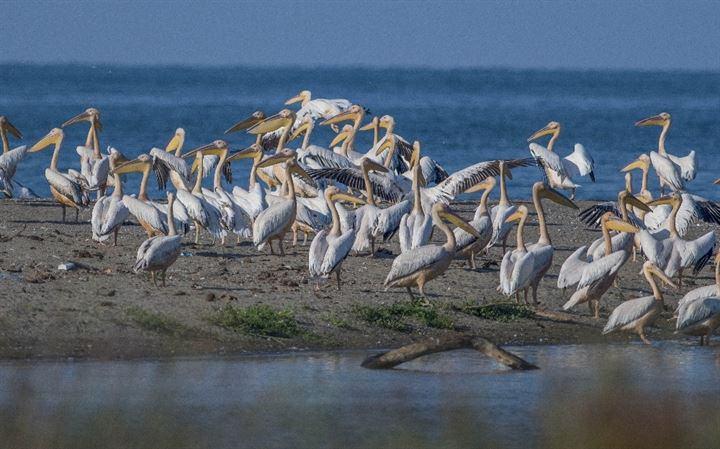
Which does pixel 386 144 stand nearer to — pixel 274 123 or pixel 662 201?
pixel 274 123

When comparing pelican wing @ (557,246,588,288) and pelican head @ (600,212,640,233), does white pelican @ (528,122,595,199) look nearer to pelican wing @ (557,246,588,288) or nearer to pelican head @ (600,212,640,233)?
pelican head @ (600,212,640,233)

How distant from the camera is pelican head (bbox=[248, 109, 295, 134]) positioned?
14.6 m

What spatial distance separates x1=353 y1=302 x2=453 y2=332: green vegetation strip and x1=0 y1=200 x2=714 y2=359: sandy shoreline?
0.01 m

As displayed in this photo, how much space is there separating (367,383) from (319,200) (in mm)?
4357

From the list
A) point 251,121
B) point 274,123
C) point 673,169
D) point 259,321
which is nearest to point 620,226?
point 259,321

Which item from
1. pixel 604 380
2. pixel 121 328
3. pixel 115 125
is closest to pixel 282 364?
pixel 121 328

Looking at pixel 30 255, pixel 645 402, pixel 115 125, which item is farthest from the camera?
pixel 115 125

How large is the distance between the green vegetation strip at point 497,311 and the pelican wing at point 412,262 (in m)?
0.35

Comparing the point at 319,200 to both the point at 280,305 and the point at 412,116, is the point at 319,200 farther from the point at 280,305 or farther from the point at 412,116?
the point at 412,116

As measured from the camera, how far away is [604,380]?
7.79 meters

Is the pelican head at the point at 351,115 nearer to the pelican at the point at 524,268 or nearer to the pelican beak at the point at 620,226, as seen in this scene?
the pelican beak at the point at 620,226

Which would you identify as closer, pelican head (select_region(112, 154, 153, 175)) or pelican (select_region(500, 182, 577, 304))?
pelican (select_region(500, 182, 577, 304))

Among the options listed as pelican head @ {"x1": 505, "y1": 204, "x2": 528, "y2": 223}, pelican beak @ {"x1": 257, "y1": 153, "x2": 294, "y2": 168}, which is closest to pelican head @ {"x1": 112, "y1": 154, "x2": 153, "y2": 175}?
pelican beak @ {"x1": 257, "y1": 153, "x2": 294, "y2": 168}

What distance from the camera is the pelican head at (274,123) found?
Answer: 14625 millimetres
